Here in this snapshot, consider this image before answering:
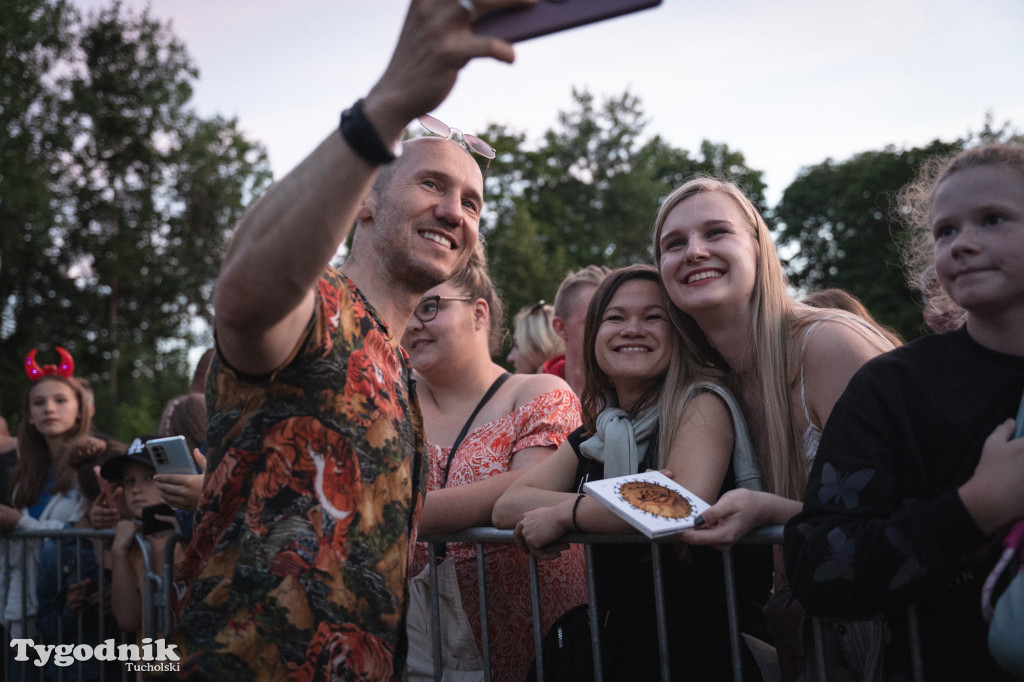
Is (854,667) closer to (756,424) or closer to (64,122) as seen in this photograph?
(756,424)

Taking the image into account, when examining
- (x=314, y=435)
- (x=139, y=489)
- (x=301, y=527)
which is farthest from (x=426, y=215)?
(x=139, y=489)

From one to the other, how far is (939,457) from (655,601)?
42.3 inches

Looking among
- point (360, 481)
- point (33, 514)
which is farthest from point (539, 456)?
point (33, 514)

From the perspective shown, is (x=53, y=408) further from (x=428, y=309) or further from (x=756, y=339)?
(x=756, y=339)

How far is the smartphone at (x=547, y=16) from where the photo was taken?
1.32 m

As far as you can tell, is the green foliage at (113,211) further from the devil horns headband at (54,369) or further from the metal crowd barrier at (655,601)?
the metal crowd barrier at (655,601)

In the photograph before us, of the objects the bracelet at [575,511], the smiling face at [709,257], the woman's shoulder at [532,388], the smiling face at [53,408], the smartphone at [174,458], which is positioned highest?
the smiling face at [53,408]

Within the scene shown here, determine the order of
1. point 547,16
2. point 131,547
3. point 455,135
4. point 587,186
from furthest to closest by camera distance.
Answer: point 587,186, point 131,547, point 455,135, point 547,16

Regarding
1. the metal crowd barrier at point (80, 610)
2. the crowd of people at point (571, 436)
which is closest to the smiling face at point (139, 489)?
the metal crowd barrier at point (80, 610)

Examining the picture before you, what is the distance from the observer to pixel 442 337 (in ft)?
12.5

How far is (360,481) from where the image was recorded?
70.2 inches

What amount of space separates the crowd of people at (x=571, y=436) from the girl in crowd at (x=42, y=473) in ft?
5.99

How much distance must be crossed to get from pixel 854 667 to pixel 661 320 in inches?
53.0

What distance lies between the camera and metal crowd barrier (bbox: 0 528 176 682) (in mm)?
4172
